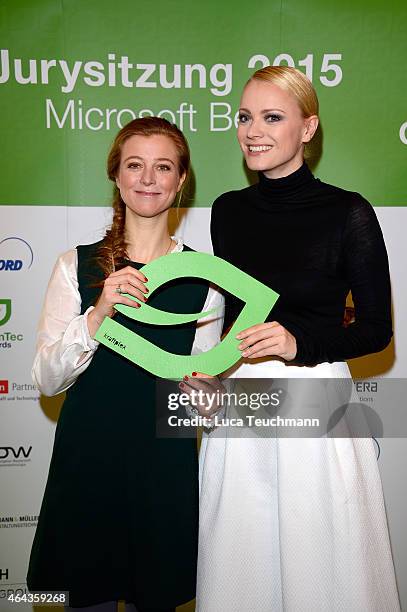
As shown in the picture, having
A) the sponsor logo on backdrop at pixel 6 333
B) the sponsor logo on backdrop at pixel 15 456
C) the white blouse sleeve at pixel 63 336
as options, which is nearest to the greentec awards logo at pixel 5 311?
the sponsor logo on backdrop at pixel 6 333

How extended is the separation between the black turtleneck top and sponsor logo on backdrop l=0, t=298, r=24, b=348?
1263mm

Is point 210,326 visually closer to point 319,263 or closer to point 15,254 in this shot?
point 319,263

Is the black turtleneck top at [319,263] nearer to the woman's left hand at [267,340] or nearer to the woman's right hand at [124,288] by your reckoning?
the woman's left hand at [267,340]

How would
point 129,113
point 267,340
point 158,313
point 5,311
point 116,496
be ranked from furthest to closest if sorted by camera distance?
point 5,311 < point 129,113 < point 116,496 < point 158,313 < point 267,340

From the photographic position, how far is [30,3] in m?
2.46

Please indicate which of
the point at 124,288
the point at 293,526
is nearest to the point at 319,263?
the point at 124,288

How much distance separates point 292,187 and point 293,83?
0.85 feet

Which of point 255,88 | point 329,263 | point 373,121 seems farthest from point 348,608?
point 373,121

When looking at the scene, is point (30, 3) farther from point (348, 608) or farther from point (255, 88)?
point (348, 608)

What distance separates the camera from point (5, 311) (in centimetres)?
263

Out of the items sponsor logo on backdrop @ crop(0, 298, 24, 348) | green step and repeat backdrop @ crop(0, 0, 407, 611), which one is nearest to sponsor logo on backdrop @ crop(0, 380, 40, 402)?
green step and repeat backdrop @ crop(0, 0, 407, 611)

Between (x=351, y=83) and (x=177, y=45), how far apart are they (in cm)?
71

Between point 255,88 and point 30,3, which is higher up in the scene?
point 30,3

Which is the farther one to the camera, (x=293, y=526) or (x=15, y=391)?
(x=15, y=391)
